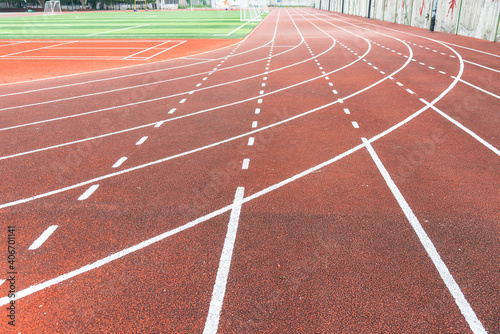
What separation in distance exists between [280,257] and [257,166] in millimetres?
2646

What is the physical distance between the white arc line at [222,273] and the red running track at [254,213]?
2 centimetres

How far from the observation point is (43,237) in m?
4.80

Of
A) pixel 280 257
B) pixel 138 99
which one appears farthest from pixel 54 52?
pixel 280 257

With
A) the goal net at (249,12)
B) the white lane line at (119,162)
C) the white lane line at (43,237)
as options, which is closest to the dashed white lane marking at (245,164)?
the white lane line at (119,162)

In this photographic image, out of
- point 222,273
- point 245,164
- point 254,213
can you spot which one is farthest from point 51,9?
point 222,273

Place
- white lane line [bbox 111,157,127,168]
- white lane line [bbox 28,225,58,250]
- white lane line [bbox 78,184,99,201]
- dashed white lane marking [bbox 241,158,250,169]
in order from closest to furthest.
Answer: white lane line [bbox 28,225,58,250], white lane line [bbox 78,184,99,201], dashed white lane marking [bbox 241,158,250,169], white lane line [bbox 111,157,127,168]

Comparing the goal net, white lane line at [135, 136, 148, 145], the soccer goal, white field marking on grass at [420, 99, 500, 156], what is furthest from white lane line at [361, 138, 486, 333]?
the soccer goal

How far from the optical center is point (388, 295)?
3.80 m

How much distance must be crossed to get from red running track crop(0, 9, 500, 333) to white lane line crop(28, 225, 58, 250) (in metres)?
0.02

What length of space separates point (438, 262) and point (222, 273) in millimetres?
2501

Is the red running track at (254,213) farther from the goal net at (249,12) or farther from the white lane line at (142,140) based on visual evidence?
the goal net at (249,12)

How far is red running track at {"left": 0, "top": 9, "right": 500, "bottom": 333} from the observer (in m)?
3.67

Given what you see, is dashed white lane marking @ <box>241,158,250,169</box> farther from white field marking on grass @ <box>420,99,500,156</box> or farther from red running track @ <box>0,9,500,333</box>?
white field marking on grass @ <box>420,99,500,156</box>

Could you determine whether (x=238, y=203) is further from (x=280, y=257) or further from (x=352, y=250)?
(x=352, y=250)
